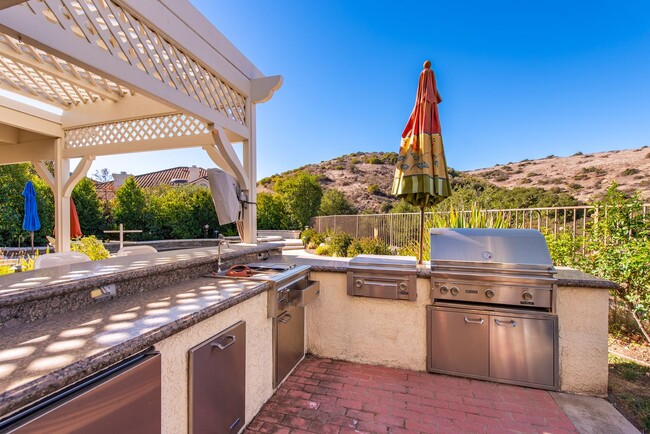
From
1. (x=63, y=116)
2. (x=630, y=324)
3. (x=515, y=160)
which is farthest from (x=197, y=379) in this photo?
(x=515, y=160)

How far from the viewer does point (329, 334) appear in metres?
3.05

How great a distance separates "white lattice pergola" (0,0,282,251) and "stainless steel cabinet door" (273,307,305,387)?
6.14 feet

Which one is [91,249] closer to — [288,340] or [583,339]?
[288,340]

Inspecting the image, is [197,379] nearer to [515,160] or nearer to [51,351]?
[51,351]

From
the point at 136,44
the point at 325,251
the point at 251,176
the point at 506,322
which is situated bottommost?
the point at 325,251

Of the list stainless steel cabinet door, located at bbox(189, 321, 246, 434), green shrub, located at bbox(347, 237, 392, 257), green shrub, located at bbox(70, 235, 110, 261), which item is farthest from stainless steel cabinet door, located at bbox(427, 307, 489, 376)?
green shrub, located at bbox(70, 235, 110, 261)

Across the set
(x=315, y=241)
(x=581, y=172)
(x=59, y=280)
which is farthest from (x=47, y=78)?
(x=581, y=172)

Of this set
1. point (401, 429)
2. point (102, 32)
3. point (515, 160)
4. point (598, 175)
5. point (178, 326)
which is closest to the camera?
point (178, 326)

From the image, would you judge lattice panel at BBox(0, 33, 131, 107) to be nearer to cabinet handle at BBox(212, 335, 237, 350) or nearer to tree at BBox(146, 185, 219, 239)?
cabinet handle at BBox(212, 335, 237, 350)

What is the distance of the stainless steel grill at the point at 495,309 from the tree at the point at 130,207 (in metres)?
12.7

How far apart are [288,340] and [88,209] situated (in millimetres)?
12280

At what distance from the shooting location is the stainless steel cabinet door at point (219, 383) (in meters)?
1.44

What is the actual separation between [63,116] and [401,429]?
285 inches

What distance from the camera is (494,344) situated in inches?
98.0
